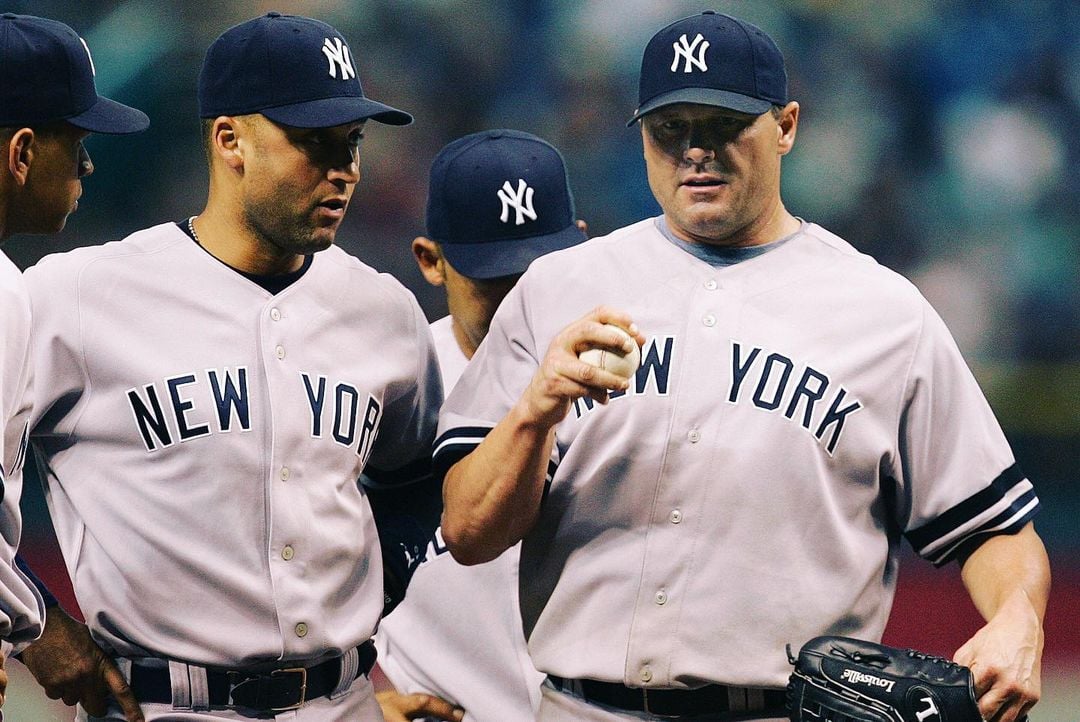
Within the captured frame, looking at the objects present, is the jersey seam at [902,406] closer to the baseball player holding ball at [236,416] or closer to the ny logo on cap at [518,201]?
the baseball player holding ball at [236,416]

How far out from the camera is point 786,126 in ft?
8.71

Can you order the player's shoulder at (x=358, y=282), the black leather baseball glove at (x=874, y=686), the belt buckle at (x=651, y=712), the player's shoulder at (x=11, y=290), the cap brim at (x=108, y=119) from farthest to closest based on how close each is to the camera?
the player's shoulder at (x=358, y=282)
the cap brim at (x=108, y=119)
the belt buckle at (x=651, y=712)
the player's shoulder at (x=11, y=290)
the black leather baseball glove at (x=874, y=686)

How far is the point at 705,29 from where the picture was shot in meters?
2.60

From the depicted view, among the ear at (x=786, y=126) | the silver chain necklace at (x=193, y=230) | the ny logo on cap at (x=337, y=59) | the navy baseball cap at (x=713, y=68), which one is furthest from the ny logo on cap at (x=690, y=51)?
the silver chain necklace at (x=193, y=230)

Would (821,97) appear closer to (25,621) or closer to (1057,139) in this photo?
(1057,139)

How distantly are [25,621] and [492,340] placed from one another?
89cm

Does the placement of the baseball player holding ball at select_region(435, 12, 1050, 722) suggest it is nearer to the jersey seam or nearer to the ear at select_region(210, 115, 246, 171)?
the jersey seam

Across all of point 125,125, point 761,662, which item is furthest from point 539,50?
point 761,662

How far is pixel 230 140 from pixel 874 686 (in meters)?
1.47

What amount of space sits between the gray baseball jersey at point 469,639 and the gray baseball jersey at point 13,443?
2.99 ft

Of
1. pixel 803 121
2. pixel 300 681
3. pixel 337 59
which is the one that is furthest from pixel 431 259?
pixel 803 121

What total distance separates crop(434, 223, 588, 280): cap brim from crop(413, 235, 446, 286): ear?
13cm

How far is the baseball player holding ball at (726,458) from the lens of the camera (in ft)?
7.94

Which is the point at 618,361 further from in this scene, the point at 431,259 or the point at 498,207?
the point at 431,259
